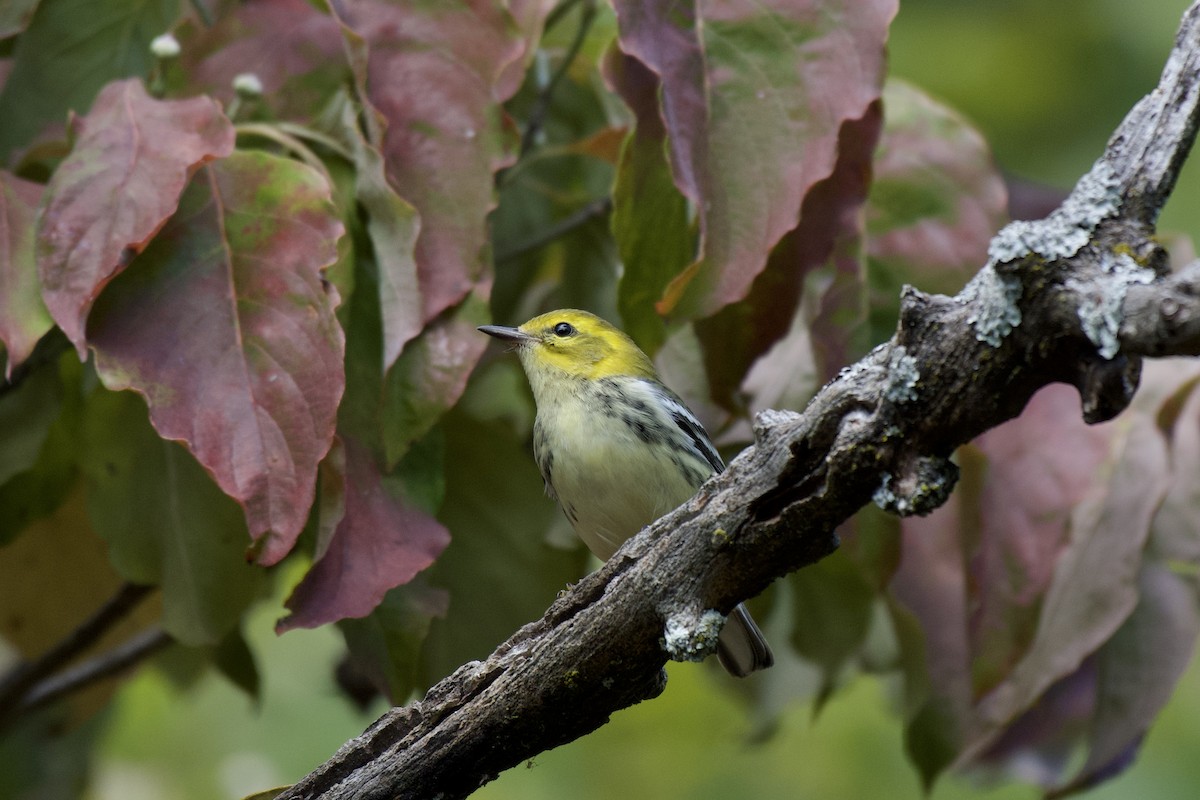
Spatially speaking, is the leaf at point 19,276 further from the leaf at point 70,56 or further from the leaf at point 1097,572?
the leaf at point 1097,572

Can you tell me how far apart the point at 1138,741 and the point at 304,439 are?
5.40 ft

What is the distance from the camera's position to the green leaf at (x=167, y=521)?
7.32 ft

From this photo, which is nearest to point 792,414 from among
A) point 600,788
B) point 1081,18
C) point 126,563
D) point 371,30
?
point 371,30

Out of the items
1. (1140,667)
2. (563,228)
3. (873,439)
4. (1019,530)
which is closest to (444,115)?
(563,228)

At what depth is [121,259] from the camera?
189 cm

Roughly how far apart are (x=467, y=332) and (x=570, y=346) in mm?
825

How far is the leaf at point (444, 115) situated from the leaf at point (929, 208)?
2.43ft

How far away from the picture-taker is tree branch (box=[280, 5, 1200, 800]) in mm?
1285

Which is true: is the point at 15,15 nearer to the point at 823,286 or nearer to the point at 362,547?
the point at 362,547

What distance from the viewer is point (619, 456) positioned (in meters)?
2.59

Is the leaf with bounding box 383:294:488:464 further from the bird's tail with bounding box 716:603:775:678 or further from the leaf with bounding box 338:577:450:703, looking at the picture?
the bird's tail with bounding box 716:603:775:678

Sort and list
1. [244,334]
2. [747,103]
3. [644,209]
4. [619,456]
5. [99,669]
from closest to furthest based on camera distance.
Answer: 1. [244,334]
2. [747,103]
3. [644,209]
4. [619,456]
5. [99,669]

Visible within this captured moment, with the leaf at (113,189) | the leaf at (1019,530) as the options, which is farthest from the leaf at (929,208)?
the leaf at (113,189)

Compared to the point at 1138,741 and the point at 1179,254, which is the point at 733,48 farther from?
the point at 1138,741
